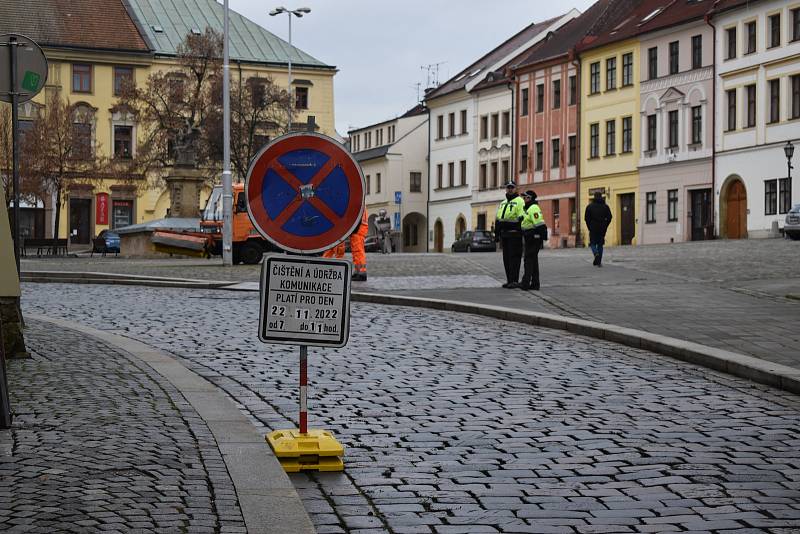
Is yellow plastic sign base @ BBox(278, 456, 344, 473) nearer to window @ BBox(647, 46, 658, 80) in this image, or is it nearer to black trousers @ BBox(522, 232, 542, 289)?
black trousers @ BBox(522, 232, 542, 289)

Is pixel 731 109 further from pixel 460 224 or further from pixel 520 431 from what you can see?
pixel 520 431

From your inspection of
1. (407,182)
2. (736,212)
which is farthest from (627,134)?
(407,182)

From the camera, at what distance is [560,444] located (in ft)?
25.9

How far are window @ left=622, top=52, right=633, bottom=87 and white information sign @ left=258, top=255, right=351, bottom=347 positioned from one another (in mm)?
61825

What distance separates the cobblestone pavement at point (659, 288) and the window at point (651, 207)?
27012mm

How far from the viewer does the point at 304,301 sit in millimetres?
7410

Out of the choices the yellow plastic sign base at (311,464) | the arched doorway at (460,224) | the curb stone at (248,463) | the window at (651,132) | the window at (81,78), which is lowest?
the yellow plastic sign base at (311,464)

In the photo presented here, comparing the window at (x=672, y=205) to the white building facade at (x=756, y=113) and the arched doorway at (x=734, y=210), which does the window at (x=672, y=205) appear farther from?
the arched doorway at (x=734, y=210)

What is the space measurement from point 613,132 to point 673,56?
21.8ft

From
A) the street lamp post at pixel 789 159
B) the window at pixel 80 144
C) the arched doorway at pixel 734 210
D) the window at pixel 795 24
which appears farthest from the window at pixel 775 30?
the window at pixel 80 144

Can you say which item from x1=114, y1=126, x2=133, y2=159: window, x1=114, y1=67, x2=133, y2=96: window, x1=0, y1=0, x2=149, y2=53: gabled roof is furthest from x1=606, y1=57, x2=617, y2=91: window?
x1=114, y1=126, x2=133, y2=159: window

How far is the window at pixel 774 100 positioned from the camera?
5659cm

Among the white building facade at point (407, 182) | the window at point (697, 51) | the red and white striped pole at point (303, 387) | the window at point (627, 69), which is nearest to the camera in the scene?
the red and white striped pole at point (303, 387)

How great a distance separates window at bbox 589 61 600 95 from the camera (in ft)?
232
